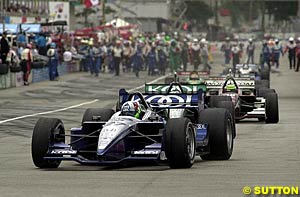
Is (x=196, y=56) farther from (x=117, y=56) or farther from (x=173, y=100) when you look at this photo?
(x=173, y=100)

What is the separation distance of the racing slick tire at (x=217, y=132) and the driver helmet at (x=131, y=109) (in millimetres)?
978

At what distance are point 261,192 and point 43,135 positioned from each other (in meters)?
4.03

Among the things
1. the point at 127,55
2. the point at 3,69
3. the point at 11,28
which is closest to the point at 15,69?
the point at 3,69

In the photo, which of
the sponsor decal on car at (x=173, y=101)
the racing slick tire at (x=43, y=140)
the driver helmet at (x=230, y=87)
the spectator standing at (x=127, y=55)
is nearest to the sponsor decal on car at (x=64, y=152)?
the racing slick tire at (x=43, y=140)

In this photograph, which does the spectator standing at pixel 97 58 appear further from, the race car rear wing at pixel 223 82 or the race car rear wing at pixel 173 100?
the race car rear wing at pixel 173 100

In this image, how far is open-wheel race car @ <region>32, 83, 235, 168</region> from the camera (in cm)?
1362

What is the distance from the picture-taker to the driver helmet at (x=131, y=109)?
1452 centimetres

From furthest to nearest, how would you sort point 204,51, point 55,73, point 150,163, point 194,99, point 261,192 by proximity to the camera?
point 204,51 < point 55,73 < point 194,99 < point 150,163 < point 261,192

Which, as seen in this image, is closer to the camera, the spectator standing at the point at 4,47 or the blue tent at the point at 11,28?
the spectator standing at the point at 4,47

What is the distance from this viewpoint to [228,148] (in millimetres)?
15148

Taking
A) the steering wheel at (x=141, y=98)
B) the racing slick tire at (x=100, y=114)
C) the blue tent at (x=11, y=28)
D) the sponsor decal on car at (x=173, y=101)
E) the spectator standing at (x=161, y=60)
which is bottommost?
the spectator standing at (x=161, y=60)

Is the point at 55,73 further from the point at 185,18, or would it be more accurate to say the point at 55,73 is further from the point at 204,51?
the point at 185,18

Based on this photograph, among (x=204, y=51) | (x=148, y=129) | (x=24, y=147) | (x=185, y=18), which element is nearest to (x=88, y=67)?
(x=204, y=51)

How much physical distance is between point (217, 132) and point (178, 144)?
155 cm
